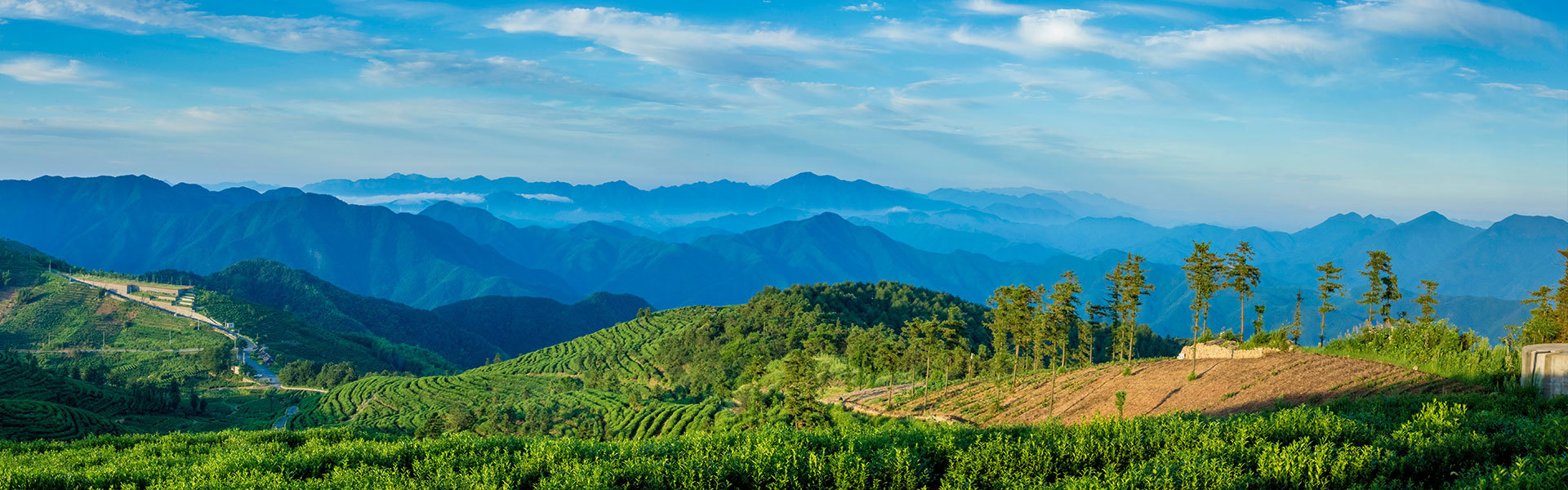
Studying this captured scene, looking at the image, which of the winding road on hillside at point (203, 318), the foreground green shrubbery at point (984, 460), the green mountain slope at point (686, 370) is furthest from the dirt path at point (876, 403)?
the winding road on hillside at point (203, 318)

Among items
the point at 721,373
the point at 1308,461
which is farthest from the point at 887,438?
the point at 721,373

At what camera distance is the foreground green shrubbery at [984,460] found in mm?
10095

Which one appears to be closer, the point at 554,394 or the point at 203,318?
the point at 554,394

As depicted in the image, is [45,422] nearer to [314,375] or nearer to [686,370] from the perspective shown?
[686,370]

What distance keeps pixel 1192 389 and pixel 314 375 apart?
137130 mm

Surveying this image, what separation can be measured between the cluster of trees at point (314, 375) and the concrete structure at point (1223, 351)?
5008 inches

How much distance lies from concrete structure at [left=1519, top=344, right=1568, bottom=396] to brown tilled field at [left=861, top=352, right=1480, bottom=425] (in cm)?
153

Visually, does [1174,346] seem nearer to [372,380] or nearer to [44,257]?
[372,380]

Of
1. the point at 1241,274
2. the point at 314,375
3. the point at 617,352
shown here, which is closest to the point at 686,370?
the point at 617,352

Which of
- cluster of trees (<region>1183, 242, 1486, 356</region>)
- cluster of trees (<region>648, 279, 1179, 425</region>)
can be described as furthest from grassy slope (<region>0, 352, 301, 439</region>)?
cluster of trees (<region>1183, 242, 1486, 356</region>)

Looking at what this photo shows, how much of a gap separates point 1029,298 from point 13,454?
3398 centimetres

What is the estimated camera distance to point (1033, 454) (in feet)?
37.5

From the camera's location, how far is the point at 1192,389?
25.1 m

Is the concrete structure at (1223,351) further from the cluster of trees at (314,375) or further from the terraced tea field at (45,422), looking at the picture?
the cluster of trees at (314,375)
